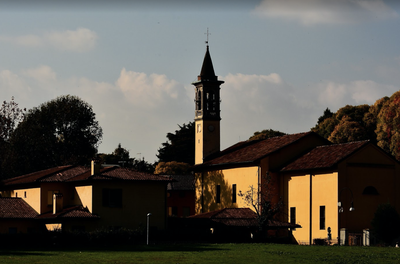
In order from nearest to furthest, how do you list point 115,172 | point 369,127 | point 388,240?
point 388,240
point 115,172
point 369,127

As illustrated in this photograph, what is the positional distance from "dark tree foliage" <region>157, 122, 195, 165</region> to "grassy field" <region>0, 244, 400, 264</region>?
191 feet

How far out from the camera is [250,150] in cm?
6094

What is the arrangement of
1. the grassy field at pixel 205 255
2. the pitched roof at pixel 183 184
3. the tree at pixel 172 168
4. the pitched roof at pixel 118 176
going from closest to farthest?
the grassy field at pixel 205 255 → the pitched roof at pixel 118 176 → the pitched roof at pixel 183 184 → the tree at pixel 172 168

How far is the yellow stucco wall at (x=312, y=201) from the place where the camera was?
1988 inches

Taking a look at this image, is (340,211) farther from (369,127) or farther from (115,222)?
(369,127)

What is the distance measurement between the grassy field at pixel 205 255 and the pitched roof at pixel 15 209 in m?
14.6

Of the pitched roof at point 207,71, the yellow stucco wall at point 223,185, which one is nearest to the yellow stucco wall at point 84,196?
the yellow stucco wall at point 223,185

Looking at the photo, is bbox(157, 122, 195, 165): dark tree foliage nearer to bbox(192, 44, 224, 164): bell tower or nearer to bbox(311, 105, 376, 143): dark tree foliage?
bbox(311, 105, 376, 143): dark tree foliage

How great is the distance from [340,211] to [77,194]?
19613 millimetres

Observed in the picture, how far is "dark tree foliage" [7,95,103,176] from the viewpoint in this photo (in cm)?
7850

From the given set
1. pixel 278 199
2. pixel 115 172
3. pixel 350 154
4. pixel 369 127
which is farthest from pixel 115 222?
pixel 369 127

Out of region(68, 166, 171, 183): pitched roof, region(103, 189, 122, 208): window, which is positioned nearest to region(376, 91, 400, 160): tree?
region(68, 166, 171, 183): pitched roof

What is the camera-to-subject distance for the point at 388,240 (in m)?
47.4

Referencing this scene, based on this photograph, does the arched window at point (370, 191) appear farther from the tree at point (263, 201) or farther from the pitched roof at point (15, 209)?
the pitched roof at point (15, 209)
